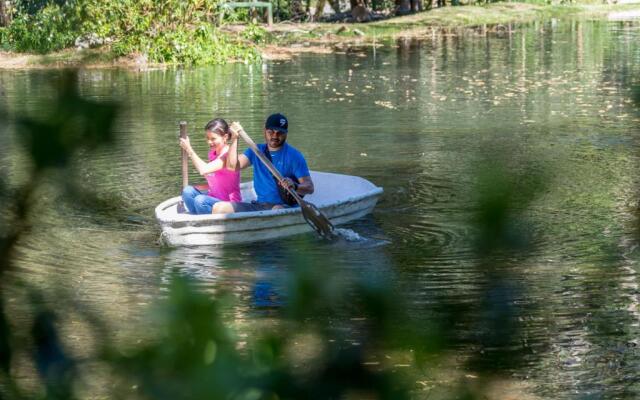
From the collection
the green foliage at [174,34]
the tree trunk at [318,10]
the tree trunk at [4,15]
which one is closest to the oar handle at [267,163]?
the green foliage at [174,34]

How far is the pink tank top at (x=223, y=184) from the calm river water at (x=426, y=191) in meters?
0.64

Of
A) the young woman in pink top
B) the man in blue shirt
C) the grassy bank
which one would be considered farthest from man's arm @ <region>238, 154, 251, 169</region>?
the grassy bank

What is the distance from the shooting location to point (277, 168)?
9.67m

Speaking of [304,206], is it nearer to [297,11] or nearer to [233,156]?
[233,156]

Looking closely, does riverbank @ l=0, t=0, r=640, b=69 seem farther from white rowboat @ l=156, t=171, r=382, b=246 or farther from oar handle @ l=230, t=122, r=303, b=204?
white rowboat @ l=156, t=171, r=382, b=246

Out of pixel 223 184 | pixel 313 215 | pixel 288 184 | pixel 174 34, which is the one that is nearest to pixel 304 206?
pixel 313 215

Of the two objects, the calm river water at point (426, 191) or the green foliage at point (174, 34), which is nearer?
the calm river water at point (426, 191)

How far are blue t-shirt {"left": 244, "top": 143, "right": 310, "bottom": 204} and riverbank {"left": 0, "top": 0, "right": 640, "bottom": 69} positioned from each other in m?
14.6

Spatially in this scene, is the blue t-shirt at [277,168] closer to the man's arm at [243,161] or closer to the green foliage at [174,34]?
the man's arm at [243,161]

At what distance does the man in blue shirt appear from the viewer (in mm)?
9574

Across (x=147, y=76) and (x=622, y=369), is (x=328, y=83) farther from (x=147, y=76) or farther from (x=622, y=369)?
(x=622, y=369)

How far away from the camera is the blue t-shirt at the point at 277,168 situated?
31.7 feet

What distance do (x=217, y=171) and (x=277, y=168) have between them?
0.49 metres

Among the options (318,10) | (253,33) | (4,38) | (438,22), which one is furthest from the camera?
(318,10)
